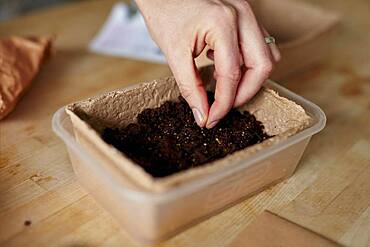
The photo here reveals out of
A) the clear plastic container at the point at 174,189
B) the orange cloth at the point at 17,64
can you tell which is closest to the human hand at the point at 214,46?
the clear plastic container at the point at 174,189

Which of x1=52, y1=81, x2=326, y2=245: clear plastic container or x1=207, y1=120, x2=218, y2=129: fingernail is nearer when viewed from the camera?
x1=52, y1=81, x2=326, y2=245: clear plastic container

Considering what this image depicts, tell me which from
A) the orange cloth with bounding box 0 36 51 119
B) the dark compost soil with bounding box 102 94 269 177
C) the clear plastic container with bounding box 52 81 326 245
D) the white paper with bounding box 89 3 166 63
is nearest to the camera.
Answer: the clear plastic container with bounding box 52 81 326 245

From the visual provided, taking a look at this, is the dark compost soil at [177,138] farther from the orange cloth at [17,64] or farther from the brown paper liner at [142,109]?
the orange cloth at [17,64]

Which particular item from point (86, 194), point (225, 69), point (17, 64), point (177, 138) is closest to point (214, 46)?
point (225, 69)

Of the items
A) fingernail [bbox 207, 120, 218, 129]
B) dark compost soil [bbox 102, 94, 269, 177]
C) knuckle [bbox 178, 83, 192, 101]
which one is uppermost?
knuckle [bbox 178, 83, 192, 101]

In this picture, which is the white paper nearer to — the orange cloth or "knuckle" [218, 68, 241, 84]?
the orange cloth

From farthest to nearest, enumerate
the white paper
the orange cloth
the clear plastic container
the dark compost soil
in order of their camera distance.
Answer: the white paper, the orange cloth, the dark compost soil, the clear plastic container

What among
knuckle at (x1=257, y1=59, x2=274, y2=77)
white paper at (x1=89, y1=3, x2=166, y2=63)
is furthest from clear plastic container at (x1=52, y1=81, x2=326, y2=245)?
white paper at (x1=89, y1=3, x2=166, y2=63)
